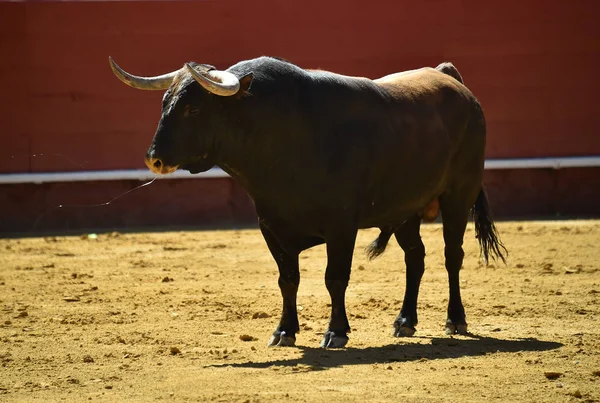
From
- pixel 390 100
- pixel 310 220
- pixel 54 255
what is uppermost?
pixel 390 100

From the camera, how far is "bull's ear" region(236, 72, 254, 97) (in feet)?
18.1

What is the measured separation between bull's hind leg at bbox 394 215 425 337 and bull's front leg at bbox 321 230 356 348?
0.58 metres

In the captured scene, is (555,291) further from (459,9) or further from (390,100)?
(459,9)

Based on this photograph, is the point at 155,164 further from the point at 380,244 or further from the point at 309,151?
the point at 380,244

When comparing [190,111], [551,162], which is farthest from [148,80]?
[551,162]

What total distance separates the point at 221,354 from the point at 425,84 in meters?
1.91

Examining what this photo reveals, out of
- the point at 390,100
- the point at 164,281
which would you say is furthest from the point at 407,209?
the point at 164,281

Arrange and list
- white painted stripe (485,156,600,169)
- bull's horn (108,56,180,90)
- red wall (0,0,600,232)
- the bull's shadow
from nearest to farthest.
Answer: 1. the bull's shadow
2. bull's horn (108,56,180,90)
3. red wall (0,0,600,232)
4. white painted stripe (485,156,600,169)

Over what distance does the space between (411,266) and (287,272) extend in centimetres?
83

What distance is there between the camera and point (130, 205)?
11031mm

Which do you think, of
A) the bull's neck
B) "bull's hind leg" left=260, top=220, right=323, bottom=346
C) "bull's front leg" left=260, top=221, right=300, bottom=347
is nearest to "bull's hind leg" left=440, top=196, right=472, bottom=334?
"bull's hind leg" left=260, top=220, right=323, bottom=346

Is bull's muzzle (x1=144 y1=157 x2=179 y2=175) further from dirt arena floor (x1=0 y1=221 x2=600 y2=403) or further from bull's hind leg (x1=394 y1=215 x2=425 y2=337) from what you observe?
bull's hind leg (x1=394 y1=215 x2=425 y2=337)

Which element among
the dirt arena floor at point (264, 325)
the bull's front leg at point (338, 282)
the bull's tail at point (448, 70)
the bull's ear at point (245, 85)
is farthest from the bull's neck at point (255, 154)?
the bull's tail at point (448, 70)

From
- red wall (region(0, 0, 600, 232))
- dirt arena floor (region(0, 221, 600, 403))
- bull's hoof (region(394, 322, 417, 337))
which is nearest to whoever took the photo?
dirt arena floor (region(0, 221, 600, 403))
